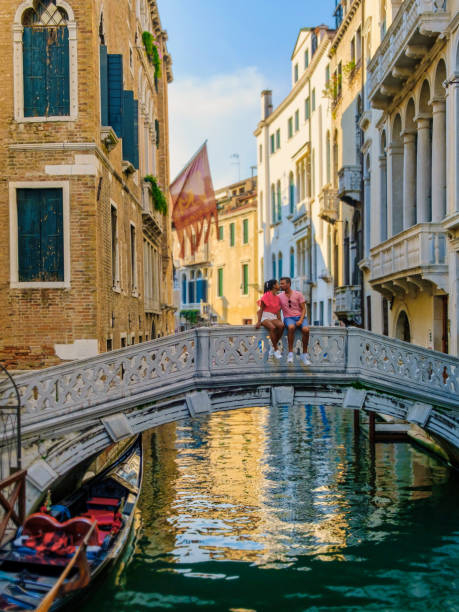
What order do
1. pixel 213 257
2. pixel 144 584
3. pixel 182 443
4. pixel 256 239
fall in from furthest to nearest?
pixel 213 257 < pixel 256 239 < pixel 182 443 < pixel 144 584

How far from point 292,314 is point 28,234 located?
473cm

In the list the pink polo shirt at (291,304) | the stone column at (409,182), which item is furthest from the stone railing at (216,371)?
the stone column at (409,182)

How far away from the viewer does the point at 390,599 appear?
9195mm

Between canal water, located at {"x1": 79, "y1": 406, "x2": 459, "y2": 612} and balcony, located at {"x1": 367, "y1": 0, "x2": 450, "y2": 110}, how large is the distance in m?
7.97

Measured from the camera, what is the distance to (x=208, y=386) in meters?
11.4

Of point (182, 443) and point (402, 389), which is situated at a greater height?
point (402, 389)

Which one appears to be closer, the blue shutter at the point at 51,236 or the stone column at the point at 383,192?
the blue shutter at the point at 51,236

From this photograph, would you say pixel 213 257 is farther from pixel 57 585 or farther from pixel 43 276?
pixel 57 585

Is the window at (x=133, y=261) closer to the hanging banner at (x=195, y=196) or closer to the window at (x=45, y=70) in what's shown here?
the hanging banner at (x=195, y=196)

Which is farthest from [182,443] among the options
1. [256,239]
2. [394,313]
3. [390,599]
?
[256,239]

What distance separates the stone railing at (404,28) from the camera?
14.2 metres

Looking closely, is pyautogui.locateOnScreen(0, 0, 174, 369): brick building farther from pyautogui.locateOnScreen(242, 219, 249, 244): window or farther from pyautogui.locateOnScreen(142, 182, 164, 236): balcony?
pyautogui.locateOnScreen(242, 219, 249, 244): window

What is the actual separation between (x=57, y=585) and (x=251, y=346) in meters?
4.68

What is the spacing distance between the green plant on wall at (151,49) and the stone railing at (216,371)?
14880 millimetres
